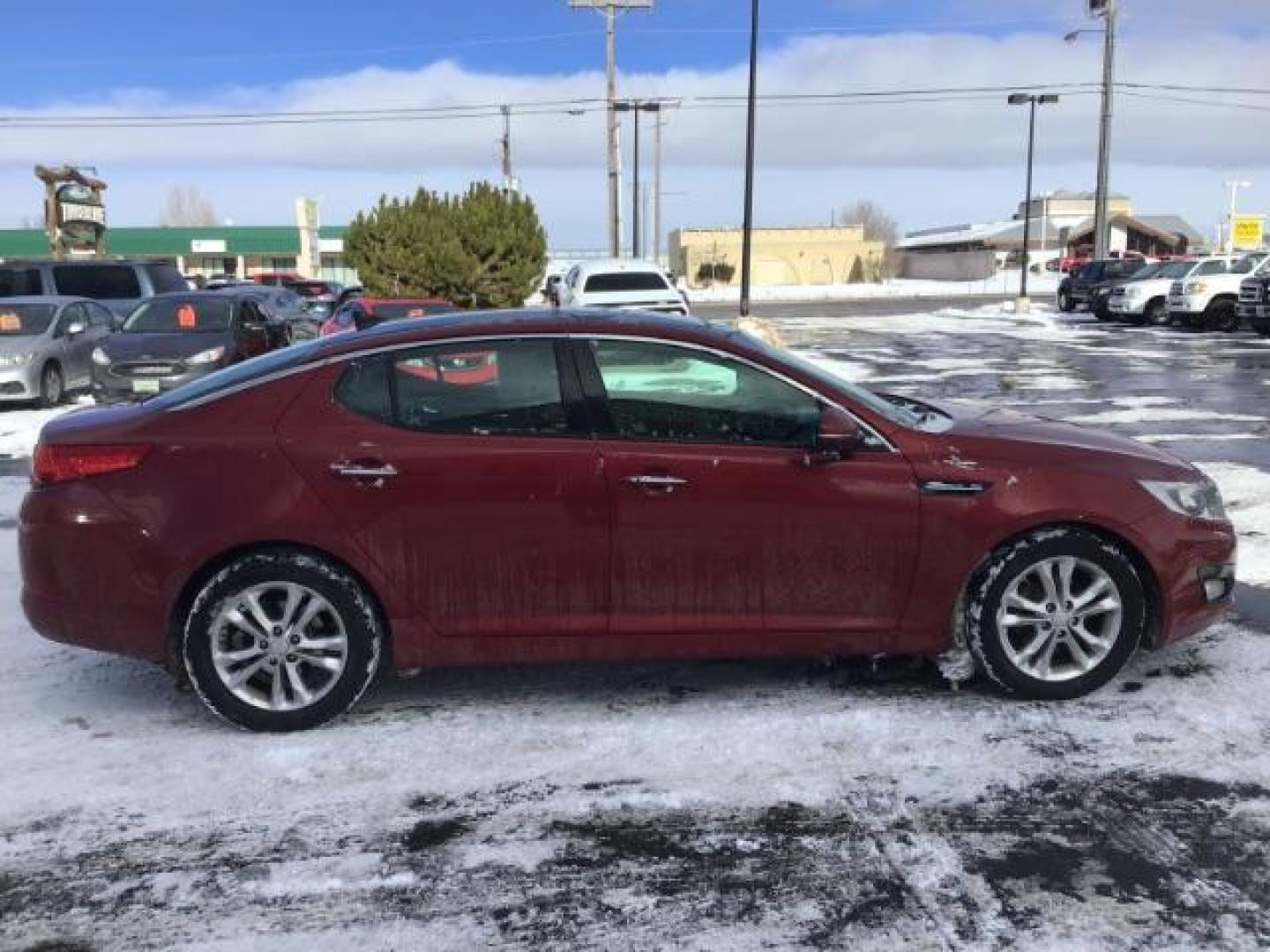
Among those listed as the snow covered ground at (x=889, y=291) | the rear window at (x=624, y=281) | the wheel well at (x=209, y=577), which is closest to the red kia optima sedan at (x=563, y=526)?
the wheel well at (x=209, y=577)

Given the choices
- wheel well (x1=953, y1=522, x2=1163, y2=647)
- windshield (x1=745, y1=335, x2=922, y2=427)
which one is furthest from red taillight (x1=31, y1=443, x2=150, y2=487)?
wheel well (x1=953, y1=522, x2=1163, y2=647)

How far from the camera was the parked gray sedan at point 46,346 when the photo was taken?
47.3 feet

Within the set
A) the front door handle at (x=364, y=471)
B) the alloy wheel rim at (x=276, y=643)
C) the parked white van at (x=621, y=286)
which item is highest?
the parked white van at (x=621, y=286)

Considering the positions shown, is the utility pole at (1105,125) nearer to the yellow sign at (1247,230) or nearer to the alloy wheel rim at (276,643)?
the yellow sign at (1247,230)

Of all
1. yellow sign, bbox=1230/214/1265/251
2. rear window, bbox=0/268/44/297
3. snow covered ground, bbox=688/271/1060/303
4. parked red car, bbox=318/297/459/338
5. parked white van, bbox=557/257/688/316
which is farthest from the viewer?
yellow sign, bbox=1230/214/1265/251

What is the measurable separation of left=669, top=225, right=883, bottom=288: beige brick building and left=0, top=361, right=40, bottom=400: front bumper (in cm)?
7094

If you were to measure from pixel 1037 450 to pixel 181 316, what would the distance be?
13.2 metres

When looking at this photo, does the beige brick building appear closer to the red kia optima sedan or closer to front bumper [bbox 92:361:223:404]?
front bumper [bbox 92:361:223:404]

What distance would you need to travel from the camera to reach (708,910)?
123 inches

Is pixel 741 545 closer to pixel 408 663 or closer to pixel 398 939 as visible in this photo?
pixel 408 663

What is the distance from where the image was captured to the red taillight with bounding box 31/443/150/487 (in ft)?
14.0

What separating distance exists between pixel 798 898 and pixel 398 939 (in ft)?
3.52

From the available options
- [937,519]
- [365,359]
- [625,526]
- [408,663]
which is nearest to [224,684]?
[408,663]

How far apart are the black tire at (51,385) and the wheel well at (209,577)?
12.0 m
